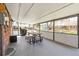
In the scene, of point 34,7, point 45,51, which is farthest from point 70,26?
point 34,7

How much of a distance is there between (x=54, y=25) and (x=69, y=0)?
24.8 feet

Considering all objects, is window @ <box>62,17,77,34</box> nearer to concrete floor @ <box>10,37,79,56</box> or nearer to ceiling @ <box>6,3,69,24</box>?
concrete floor @ <box>10,37,79,56</box>

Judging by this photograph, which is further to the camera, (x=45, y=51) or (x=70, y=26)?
(x=70, y=26)

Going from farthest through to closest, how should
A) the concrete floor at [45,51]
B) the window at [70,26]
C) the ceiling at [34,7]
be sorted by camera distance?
the window at [70,26], the concrete floor at [45,51], the ceiling at [34,7]

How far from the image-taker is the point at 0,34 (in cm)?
409

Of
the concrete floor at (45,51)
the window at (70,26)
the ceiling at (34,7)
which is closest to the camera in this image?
the ceiling at (34,7)

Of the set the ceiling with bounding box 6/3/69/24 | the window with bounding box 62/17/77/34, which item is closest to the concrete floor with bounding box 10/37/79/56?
the window with bounding box 62/17/77/34

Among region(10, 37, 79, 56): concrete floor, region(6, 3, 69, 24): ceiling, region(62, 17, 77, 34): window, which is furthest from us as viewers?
region(62, 17, 77, 34): window

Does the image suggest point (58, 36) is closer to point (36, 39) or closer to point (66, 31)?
point (66, 31)

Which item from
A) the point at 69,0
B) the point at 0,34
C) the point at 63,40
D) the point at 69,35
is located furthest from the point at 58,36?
the point at 0,34

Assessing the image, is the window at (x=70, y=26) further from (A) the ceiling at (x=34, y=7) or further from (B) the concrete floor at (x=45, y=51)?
(A) the ceiling at (x=34, y=7)

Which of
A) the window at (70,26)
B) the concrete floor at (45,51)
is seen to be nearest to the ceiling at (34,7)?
the window at (70,26)

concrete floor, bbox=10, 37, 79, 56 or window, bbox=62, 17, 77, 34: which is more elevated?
window, bbox=62, 17, 77, 34

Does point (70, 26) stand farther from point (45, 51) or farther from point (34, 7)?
point (34, 7)
